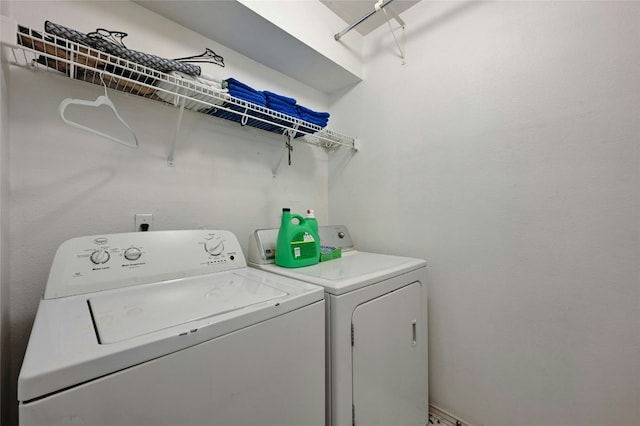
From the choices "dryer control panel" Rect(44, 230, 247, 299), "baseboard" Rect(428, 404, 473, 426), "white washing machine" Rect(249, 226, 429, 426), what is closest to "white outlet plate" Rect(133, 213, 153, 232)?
"dryer control panel" Rect(44, 230, 247, 299)

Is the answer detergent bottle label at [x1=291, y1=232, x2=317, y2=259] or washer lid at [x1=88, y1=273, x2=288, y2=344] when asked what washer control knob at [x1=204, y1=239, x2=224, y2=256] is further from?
detergent bottle label at [x1=291, y1=232, x2=317, y2=259]

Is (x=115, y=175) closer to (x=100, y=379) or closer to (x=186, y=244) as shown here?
(x=186, y=244)

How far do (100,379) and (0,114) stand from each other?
99 cm

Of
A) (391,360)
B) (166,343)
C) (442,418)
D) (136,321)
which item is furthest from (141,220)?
(442,418)

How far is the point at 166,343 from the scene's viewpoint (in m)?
0.62

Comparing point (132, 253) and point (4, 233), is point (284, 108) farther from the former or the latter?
point (4, 233)

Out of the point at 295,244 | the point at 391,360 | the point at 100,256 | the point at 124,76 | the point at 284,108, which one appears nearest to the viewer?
the point at 100,256

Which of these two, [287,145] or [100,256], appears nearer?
[100,256]

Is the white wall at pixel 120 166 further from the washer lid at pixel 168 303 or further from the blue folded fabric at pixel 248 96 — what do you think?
the washer lid at pixel 168 303

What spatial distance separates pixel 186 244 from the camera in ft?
3.93

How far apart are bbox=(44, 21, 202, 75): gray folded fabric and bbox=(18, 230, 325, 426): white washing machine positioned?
0.73m

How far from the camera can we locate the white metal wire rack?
0.93 meters

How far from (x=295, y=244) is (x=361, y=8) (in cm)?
172

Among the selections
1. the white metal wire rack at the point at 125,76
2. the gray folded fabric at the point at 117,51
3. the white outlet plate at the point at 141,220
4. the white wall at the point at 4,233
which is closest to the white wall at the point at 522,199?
the white metal wire rack at the point at 125,76
